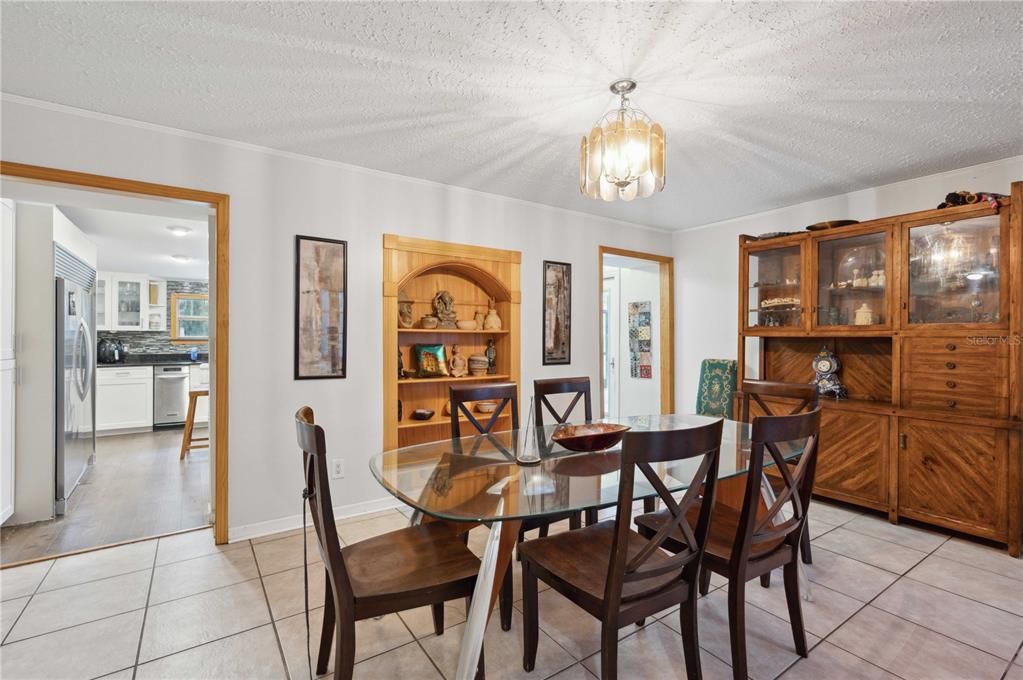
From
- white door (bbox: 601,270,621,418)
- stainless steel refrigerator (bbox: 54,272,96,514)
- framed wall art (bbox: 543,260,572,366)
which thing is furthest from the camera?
white door (bbox: 601,270,621,418)

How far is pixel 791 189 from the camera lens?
12.2 ft

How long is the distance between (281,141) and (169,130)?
570mm

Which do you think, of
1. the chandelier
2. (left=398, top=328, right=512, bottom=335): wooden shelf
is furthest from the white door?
the chandelier

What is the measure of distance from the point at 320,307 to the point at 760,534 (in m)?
2.78

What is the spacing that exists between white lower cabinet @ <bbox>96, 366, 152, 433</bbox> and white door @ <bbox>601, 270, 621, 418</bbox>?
613 cm

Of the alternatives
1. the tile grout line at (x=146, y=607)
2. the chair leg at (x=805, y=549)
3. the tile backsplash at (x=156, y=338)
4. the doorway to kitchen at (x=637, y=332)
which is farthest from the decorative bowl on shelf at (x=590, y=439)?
the tile backsplash at (x=156, y=338)

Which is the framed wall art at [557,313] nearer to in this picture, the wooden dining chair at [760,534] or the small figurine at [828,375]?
the small figurine at [828,375]

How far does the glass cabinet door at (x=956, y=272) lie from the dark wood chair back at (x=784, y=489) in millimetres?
2056

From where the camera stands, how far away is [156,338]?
7051 mm

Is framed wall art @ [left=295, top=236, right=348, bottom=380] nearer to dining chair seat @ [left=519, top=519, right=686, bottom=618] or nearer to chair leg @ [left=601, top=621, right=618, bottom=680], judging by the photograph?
dining chair seat @ [left=519, top=519, right=686, bottom=618]

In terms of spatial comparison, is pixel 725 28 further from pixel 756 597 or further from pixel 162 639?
pixel 162 639

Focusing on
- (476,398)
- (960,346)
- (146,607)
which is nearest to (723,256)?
(960,346)

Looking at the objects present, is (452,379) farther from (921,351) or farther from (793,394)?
(921,351)

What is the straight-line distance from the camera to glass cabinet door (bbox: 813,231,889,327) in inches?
131
